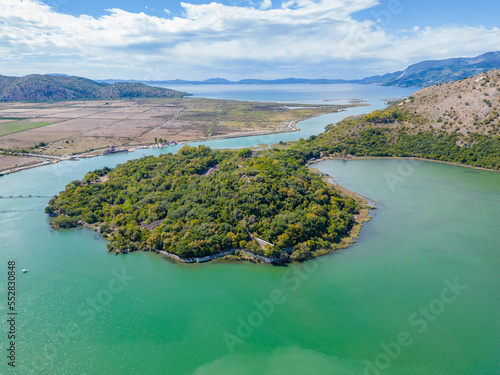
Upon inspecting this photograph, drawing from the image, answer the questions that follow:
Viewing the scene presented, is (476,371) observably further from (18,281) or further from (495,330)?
(18,281)

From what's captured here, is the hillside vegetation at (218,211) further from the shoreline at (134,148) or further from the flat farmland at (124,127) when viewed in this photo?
the flat farmland at (124,127)

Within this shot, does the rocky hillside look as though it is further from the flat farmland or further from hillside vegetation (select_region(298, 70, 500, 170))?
the flat farmland

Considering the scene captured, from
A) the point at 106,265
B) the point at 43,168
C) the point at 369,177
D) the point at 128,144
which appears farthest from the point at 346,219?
the point at 128,144

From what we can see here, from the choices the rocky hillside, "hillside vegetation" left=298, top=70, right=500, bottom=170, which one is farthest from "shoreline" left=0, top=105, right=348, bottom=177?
the rocky hillside

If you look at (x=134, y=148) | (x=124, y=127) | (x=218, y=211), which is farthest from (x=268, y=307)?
(x=124, y=127)

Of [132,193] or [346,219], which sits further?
[132,193]

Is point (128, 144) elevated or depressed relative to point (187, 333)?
elevated

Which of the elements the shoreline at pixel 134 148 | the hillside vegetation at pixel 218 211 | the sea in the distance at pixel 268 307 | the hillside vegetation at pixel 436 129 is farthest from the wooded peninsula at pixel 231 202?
the shoreline at pixel 134 148

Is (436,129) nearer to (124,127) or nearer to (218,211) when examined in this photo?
(218,211)
